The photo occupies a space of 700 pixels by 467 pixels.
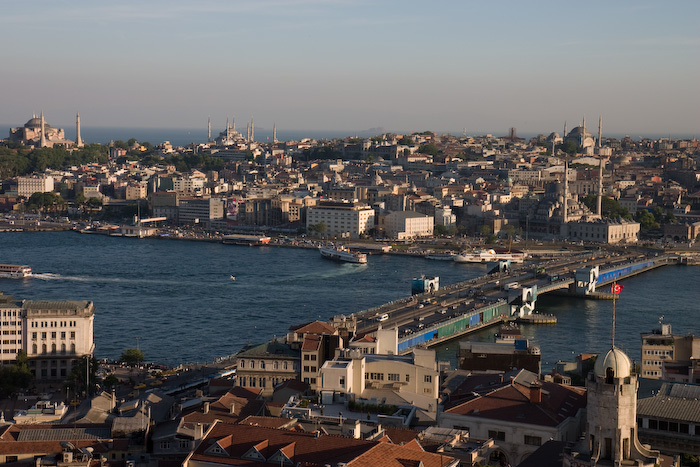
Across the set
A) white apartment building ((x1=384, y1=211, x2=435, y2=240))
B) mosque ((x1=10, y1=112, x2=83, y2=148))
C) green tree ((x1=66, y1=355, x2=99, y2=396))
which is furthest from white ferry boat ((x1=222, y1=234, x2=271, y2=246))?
mosque ((x1=10, y1=112, x2=83, y2=148))

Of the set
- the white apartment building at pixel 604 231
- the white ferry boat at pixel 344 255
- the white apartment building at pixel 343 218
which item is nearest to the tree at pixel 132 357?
the white ferry boat at pixel 344 255

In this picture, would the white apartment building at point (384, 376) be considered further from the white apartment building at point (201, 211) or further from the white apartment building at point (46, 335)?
the white apartment building at point (201, 211)

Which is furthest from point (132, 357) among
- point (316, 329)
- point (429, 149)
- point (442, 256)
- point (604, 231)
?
point (429, 149)

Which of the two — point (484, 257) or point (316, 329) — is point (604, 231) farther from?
point (316, 329)

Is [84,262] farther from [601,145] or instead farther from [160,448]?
[601,145]

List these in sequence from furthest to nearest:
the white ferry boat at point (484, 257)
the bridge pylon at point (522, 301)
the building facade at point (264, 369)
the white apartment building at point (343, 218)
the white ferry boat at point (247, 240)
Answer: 1. the white apartment building at point (343, 218)
2. the white ferry boat at point (247, 240)
3. the white ferry boat at point (484, 257)
4. the bridge pylon at point (522, 301)
5. the building facade at point (264, 369)

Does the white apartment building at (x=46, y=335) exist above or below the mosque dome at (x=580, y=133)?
below
